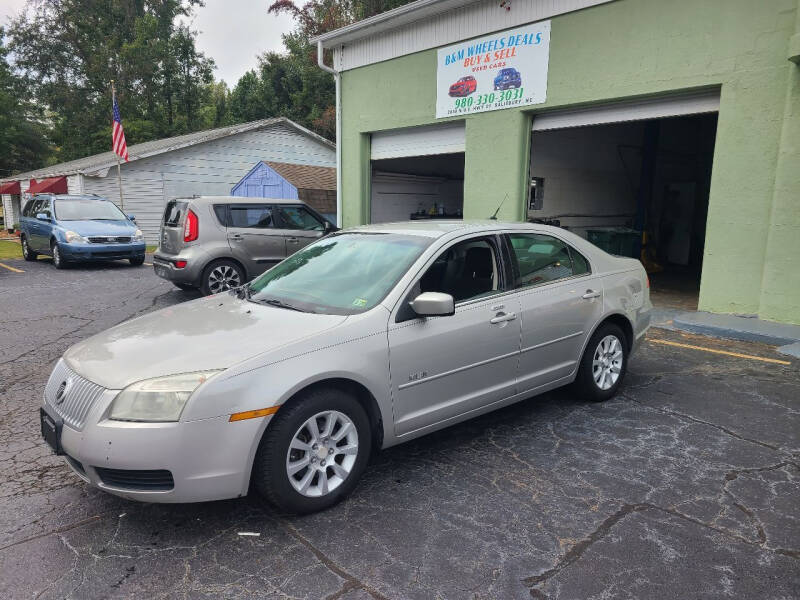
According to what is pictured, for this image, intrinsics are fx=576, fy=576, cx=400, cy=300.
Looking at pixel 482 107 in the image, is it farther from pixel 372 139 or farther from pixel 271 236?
pixel 271 236

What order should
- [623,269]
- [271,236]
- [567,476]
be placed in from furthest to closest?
[271,236] < [623,269] < [567,476]

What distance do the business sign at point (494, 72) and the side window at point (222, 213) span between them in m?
4.99

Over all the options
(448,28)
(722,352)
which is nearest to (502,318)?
(722,352)

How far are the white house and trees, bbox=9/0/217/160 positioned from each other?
50.1 ft

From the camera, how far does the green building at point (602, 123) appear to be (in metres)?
7.74

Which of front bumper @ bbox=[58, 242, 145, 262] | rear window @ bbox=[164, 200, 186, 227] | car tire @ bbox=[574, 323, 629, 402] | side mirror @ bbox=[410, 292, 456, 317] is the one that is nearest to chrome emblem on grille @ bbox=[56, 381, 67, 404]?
side mirror @ bbox=[410, 292, 456, 317]

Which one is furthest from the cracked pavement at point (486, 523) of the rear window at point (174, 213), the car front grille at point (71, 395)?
the rear window at point (174, 213)

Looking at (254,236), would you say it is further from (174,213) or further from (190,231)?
(174,213)

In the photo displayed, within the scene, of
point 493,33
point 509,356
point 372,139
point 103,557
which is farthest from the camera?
point 372,139

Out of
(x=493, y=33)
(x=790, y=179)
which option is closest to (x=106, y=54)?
(x=493, y=33)

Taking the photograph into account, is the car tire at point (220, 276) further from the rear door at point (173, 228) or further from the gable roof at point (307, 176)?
the gable roof at point (307, 176)

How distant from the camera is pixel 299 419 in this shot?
303 cm

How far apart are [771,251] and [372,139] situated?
894 centimetres

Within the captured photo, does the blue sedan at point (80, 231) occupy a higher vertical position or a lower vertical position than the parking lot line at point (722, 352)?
higher
